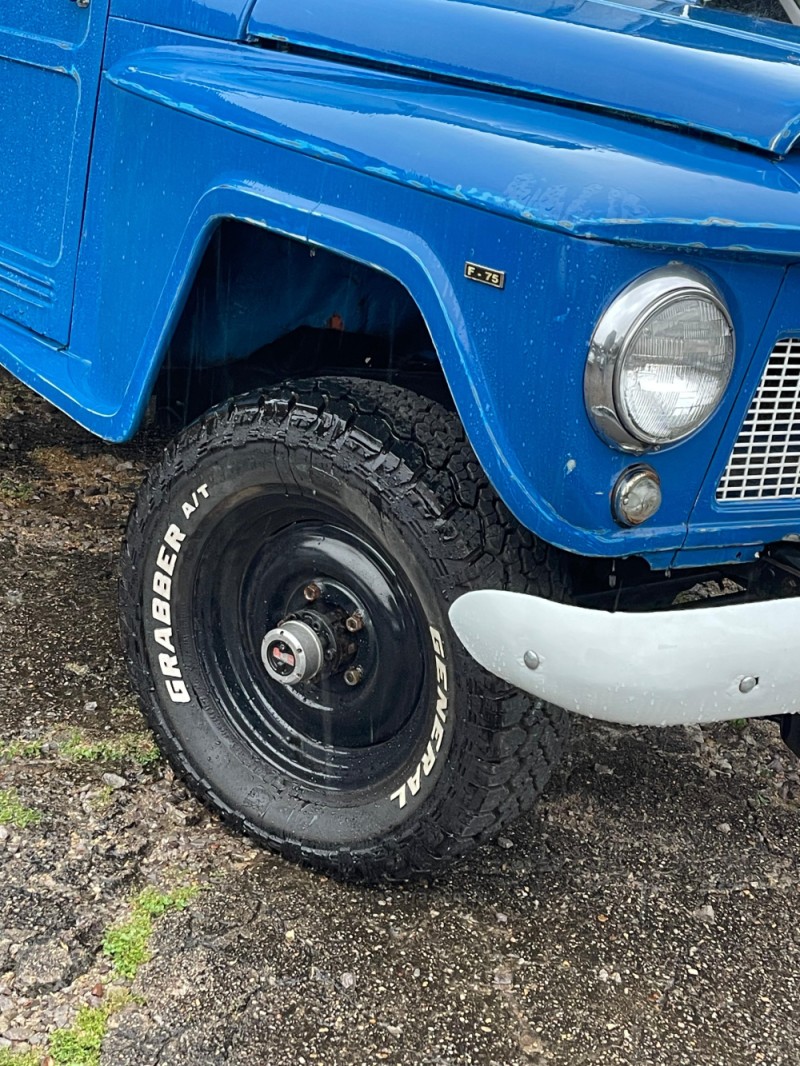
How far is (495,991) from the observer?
83.7 inches

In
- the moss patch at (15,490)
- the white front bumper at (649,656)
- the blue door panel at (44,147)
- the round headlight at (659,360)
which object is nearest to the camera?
the round headlight at (659,360)

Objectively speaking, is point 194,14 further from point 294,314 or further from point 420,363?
point 420,363

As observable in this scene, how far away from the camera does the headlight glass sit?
1.73 m

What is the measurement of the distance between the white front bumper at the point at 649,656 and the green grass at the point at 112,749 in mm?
1141

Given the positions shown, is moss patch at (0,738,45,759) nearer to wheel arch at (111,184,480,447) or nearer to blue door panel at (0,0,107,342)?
wheel arch at (111,184,480,447)

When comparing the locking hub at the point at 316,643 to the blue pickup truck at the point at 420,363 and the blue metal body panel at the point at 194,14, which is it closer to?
the blue pickup truck at the point at 420,363

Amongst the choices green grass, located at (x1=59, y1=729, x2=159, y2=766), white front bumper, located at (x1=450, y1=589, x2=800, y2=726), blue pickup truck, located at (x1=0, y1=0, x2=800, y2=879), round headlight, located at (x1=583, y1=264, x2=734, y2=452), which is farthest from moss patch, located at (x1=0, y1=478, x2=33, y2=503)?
round headlight, located at (x1=583, y1=264, x2=734, y2=452)

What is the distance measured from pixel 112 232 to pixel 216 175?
1.40ft

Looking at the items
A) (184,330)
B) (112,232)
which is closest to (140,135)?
(112,232)

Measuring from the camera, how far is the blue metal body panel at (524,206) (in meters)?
1.72

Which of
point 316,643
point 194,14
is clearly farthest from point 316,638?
point 194,14

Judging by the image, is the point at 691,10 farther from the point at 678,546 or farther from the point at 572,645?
the point at 572,645

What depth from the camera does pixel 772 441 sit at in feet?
6.37

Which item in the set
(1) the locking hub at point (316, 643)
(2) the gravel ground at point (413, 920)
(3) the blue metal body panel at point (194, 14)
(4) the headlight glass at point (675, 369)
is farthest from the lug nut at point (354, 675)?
(3) the blue metal body panel at point (194, 14)
